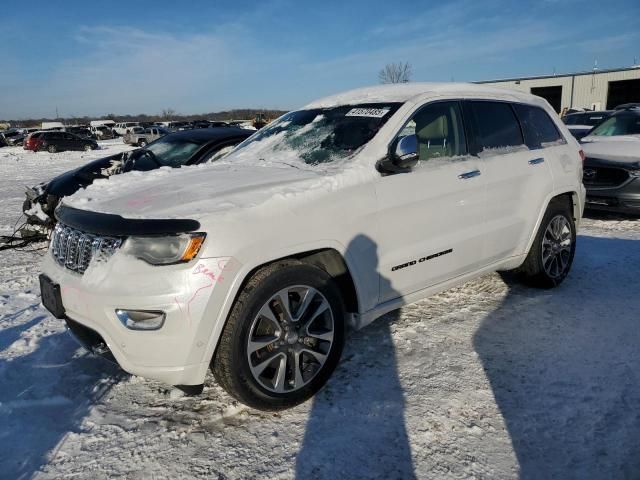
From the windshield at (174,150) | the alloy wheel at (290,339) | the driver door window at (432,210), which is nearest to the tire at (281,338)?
the alloy wheel at (290,339)

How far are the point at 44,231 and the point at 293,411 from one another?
564 cm

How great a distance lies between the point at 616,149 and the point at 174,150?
21.5 feet

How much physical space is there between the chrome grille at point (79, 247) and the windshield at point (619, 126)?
892 centimetres

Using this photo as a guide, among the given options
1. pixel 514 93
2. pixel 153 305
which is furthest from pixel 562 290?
pixel 153 305

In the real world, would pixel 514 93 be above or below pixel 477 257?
above

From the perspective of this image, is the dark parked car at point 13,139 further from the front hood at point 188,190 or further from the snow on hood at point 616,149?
the front hood at point 188,190

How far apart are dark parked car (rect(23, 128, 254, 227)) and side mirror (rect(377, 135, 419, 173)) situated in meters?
3.77

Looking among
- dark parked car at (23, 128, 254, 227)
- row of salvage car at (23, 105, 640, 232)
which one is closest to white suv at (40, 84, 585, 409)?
dark parked car at (23, 128, 254, 227)

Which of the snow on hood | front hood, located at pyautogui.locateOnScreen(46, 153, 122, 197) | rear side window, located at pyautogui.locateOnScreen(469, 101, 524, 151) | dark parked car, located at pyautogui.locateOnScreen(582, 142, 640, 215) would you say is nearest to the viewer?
rear side window, located at pyautogui.locateOnScreen(469, 101, 524, 151)

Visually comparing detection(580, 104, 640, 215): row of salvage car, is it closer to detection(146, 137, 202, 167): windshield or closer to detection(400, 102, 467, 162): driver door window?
detection(400, 102, 467, 162): driver door window

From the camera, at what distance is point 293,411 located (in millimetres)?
2873

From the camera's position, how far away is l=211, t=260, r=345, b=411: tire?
2.57m

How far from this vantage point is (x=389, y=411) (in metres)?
2.82

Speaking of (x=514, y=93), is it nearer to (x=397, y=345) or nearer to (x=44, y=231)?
(x=397, y=345)
